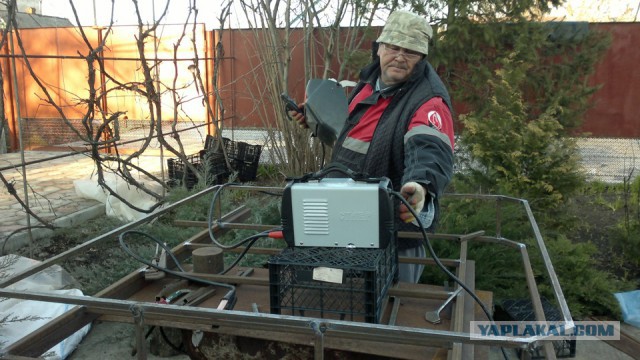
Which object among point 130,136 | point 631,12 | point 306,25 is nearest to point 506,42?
point 306,25

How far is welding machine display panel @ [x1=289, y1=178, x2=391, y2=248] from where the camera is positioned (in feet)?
4.85

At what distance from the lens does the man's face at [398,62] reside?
2166 millimetres

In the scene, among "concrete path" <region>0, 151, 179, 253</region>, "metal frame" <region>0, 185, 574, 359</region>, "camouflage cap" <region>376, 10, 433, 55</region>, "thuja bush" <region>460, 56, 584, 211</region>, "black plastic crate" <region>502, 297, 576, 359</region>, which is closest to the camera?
"metal frame" <region>0, 185, 574, 359</region>

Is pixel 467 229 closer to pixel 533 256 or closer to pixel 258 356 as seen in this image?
pixel 533 256

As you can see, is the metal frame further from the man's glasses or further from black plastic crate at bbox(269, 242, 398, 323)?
the man's glasses

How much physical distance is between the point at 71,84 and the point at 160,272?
31.0 ft

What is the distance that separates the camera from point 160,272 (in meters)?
1.94

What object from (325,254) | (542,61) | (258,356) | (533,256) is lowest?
(533,256)

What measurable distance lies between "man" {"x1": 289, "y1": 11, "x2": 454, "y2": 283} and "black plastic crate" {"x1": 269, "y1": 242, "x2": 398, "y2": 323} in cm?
38

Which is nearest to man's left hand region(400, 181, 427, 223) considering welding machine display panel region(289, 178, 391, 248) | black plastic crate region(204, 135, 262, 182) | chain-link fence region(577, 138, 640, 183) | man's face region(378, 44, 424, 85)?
welding machine display panel region(289, 178, 391, 248)

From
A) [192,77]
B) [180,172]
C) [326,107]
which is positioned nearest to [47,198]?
[180,172]

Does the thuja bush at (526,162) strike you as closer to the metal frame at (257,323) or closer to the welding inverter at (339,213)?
the metal frame at (257,323)

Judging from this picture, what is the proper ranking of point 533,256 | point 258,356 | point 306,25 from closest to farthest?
point 258,356 < point 533,256 < point 306,25

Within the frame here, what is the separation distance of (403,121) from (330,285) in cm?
85
